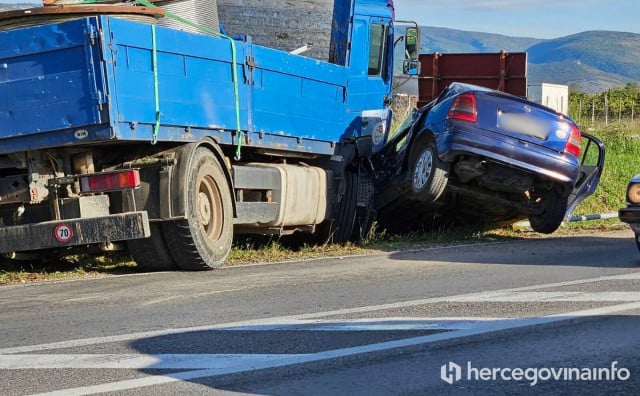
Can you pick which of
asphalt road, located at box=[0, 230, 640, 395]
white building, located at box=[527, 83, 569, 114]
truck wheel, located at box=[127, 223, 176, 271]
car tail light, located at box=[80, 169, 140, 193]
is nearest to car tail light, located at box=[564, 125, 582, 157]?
asphalt road, located at box=[0, 230, 640, 395]

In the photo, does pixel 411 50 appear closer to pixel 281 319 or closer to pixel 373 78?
pixel 373 78

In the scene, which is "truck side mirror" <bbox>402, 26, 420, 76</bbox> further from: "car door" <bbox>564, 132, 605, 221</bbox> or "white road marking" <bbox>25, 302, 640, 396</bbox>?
"white road marking" <bbox>25, 302, 640, 396</bbox>

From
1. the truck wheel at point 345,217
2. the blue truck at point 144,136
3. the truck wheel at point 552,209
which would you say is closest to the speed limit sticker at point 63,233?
the blue truck at point 144,136

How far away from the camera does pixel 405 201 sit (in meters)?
12.8

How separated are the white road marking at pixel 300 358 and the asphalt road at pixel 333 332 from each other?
0.01m

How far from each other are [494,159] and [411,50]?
13.4 feet

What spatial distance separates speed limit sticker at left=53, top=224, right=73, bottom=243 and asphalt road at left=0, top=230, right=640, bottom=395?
17.5 inches

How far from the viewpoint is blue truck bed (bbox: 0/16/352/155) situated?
28.3ft

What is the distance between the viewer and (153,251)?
9898 mm

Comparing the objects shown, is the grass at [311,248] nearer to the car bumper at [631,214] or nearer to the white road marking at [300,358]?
the car bumper at [631,214]

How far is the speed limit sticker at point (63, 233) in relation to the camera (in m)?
9.04

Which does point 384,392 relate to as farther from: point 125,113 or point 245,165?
point 245,165

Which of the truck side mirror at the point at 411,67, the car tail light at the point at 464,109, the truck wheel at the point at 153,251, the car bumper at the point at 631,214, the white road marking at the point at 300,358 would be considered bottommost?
the truck wheel at the point at 153,251

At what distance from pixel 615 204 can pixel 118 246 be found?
1086cm
